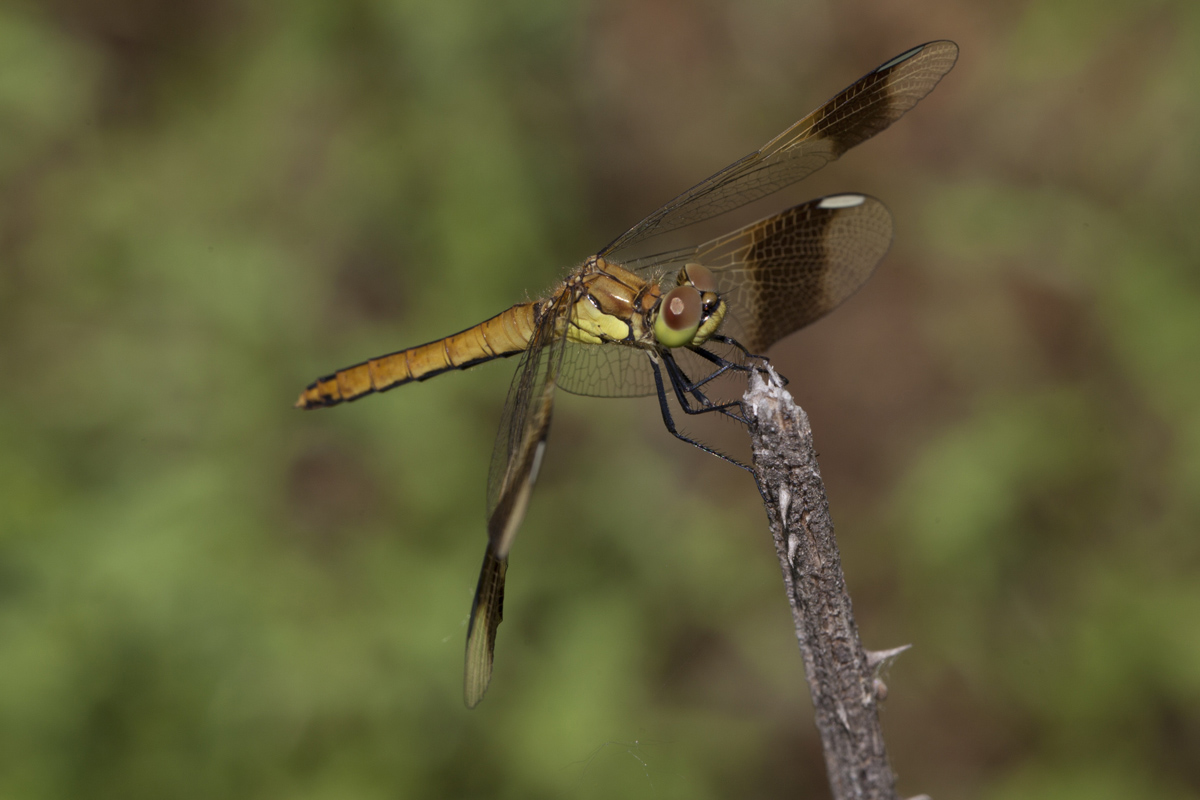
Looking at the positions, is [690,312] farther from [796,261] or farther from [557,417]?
[557,417]

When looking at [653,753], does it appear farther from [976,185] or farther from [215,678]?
[976,185]

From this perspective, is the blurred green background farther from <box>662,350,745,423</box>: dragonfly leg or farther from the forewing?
the forewing

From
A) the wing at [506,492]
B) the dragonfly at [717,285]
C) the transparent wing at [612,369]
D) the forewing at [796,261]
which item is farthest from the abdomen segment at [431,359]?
the forewing at [796,261]

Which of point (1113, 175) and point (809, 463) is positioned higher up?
point (1113, 175)

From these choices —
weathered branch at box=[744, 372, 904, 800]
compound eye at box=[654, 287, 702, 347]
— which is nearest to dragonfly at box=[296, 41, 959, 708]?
compound eye at box=[654, 287, 702, 347]

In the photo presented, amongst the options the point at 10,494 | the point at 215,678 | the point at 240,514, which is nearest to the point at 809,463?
the point at 215,678
